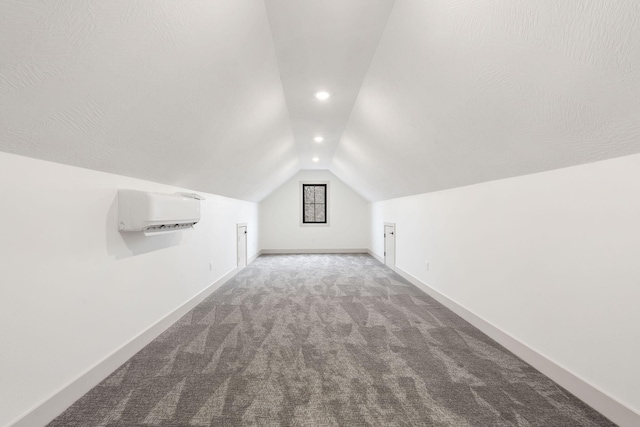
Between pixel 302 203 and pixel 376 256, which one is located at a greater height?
pixel 302 203

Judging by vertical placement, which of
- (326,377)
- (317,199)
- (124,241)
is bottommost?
(326,377)

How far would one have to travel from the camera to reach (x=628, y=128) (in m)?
1.45

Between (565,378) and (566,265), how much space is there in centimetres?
76

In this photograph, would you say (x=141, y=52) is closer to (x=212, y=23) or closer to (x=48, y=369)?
(x=212, y=23)

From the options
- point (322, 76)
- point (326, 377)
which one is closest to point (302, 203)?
point (322, 76)

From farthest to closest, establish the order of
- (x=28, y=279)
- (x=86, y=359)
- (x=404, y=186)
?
(x=404, y=186) → (x=86, y=359) → (x=28, y=279)

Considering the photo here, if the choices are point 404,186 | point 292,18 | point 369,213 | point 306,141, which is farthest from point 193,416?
point 369,213

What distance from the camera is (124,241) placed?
236 cm

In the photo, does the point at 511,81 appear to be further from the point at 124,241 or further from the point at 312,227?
the point at 312,227

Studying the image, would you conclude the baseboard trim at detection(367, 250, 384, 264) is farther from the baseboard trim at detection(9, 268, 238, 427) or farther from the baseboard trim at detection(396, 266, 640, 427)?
the baseboard trim at detection(9, 268, 238, 427)

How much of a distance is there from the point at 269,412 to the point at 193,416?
0.45 metres

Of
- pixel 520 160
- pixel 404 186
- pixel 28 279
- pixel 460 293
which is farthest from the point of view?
pixel 404 186

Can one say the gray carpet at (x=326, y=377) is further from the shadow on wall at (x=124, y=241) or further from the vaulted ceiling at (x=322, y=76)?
the vaulted ceiling at (x=322, y=76)

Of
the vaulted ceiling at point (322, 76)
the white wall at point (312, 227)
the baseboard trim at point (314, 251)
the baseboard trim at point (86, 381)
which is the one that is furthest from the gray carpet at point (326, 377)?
the white wall at point (312, 227)
